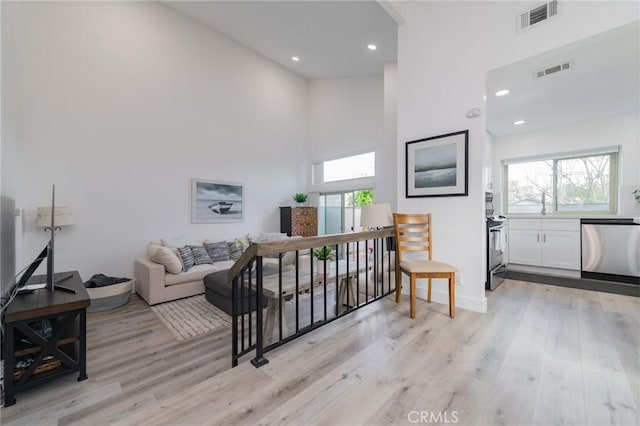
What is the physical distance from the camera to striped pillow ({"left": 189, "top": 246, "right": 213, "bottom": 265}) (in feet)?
14.4

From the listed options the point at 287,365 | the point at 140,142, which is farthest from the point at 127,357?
the point at 140,142

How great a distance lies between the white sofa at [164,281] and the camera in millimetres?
3576

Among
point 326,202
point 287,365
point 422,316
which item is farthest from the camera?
point 326,202

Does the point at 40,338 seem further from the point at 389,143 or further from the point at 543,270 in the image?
the point at 543,270

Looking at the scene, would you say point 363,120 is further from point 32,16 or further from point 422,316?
point 32,16

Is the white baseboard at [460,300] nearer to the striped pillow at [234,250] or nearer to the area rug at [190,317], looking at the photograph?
the area rug at [190,317]

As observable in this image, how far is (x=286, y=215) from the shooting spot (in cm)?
650

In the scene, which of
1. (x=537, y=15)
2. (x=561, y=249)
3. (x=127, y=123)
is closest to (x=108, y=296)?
(x=127, y=123)

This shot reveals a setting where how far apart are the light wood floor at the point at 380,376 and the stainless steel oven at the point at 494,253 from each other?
878mm

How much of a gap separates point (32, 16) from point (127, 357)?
4807 mm

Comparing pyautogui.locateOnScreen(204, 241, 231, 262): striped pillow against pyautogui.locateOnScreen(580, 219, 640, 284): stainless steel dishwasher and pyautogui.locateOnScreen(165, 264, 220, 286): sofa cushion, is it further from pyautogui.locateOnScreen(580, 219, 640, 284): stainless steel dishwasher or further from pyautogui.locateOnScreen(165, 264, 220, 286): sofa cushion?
pyautogui.locateOnScreen(580, 219, 640, 284): stainless steel dishwasher

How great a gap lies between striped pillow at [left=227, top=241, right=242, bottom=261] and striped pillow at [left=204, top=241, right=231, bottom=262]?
13 centimetres

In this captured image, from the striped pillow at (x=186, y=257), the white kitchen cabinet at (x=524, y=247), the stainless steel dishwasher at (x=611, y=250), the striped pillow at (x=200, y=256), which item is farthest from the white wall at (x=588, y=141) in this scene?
→ the striped pillow at (x=186, y=257)

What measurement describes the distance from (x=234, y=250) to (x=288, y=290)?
123 inches
